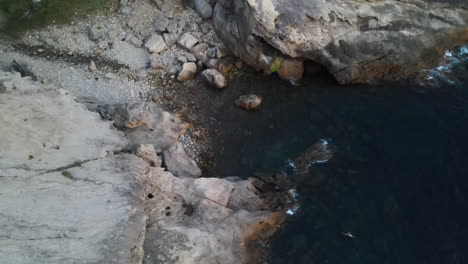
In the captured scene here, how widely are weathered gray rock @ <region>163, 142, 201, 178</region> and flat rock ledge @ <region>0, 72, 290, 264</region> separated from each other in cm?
43

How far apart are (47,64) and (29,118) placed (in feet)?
13.7

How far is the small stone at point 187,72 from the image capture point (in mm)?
13570

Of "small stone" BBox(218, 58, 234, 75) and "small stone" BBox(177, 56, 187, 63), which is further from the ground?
"small stone" BBox(177, 56, 187, 63)

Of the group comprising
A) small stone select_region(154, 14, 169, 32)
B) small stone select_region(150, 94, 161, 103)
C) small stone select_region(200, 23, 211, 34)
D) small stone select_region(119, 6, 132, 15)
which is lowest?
small stone select_region(150, 94, 161, 103)

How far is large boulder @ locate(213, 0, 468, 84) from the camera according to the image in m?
12.8

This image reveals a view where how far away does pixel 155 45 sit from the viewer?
14102 mm

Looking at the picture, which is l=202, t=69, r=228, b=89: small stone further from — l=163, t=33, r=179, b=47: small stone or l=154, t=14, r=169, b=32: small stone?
l=154, t=14, r=169, b=32: small stone

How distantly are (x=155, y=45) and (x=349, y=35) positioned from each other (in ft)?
19.5

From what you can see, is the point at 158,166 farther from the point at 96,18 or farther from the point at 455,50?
the point at 455,50

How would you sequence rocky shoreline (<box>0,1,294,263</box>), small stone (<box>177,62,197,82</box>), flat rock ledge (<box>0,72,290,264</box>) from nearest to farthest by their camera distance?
flat rock ledge (<box>0,72,290,264</box>), rocky shoreline (<box>0,1,294,263</box>), small stone (<box>177,62,197,82</box>)

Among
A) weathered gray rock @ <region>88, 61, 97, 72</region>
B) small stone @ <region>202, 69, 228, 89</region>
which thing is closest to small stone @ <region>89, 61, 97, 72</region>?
weathered gray rock @ <region>88, 61, 97, 72</region>

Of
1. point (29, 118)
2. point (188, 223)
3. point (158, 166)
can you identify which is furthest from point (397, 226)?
point (29, 118)

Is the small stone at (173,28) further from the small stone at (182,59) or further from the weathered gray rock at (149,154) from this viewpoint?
the weathered gray rock at (149,154)

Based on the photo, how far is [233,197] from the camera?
33.1 ft
